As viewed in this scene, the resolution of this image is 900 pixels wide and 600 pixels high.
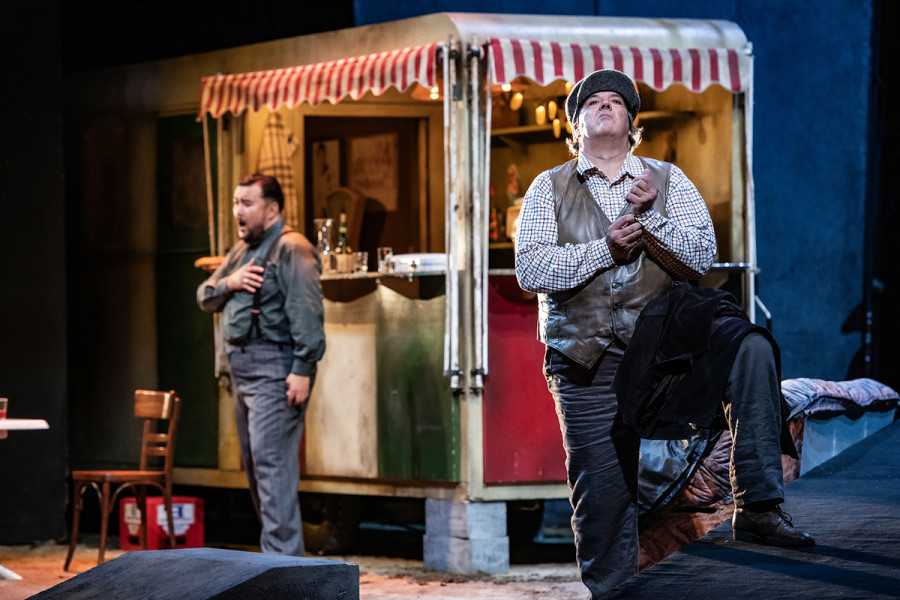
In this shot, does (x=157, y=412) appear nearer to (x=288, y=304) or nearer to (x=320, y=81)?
(x=288, y=304)

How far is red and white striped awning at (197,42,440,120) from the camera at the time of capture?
6375 millimetres

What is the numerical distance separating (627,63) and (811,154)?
6.27 feet

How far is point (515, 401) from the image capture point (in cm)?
658

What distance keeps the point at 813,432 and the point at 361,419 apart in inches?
102

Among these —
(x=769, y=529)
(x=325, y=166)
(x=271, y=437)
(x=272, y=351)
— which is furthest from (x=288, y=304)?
(x=769, y=529)

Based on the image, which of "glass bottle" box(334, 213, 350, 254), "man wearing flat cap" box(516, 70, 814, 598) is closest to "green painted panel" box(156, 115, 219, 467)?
"glass bottle" box(334, 213, 350, 254)

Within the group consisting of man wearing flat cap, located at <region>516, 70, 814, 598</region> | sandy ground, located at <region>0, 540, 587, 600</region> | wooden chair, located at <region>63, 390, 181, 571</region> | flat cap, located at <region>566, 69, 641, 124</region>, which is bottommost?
sandy ground, located at <region>0, 540, 587, 600</region>

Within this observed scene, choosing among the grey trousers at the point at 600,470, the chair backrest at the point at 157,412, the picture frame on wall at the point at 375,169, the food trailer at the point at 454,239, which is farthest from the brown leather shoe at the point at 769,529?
the picture frame on wall at the point at 375,169

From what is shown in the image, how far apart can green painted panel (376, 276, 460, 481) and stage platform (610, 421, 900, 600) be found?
110 inches

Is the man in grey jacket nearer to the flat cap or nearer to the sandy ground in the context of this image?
the sandy ground

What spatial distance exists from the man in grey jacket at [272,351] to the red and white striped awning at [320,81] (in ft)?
2.99

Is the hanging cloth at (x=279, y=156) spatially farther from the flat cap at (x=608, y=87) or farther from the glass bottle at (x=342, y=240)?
Answer: the flat cap at (x=608, y=87)

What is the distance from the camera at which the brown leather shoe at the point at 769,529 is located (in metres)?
3.10

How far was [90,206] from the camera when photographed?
8.16m
